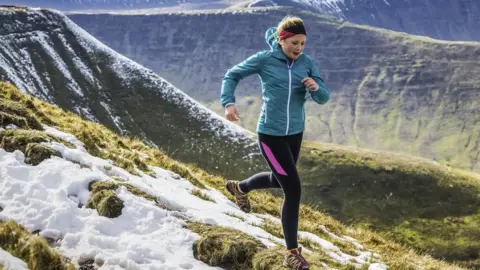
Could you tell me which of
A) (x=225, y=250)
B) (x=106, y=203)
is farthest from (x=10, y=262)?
(x=225, y=250)

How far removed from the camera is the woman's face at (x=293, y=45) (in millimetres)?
7531

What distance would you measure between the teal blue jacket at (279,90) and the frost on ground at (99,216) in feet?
7.63

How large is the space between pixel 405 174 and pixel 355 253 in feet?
204

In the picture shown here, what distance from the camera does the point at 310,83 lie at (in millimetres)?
7617

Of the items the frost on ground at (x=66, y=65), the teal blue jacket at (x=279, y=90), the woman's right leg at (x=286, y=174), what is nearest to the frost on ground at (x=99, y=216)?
the woman's right leg at (x=286, y=174)

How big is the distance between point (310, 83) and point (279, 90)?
0.54 m

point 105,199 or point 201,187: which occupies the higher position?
point 105,199

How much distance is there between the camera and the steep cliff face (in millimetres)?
59281

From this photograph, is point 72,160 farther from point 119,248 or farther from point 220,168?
point 220,168

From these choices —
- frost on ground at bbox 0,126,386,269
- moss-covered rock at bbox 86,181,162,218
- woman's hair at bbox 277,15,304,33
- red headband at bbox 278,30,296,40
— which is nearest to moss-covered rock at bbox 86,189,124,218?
moss-covered rock at bbox 86,181,162,218

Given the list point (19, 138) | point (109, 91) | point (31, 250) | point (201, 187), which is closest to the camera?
point (31, 250)

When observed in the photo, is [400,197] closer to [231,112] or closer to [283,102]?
[283,102]

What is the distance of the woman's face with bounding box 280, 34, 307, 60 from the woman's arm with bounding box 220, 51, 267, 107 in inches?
16.1

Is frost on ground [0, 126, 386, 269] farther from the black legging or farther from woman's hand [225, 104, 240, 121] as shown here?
woman's hand [225, 104, 240, 121]
